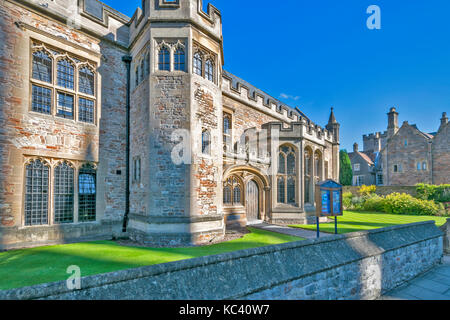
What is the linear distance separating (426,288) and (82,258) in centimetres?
1157

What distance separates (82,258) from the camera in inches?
273

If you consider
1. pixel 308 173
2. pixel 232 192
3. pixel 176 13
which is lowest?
pixel 232 192

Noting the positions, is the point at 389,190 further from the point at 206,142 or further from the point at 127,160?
the point at 127,160

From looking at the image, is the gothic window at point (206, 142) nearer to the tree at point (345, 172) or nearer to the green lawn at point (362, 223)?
the green lawn at point (362, 223)

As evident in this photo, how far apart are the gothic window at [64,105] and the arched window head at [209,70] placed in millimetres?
5682

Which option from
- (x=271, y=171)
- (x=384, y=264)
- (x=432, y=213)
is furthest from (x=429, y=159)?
(x=384, y=264)

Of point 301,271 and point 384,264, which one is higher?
point 301,271

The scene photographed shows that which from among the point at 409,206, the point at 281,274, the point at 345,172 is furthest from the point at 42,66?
the point at 345,172

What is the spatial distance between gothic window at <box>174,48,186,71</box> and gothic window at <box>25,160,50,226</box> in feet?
20.5

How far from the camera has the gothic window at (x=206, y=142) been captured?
10023 millimetres

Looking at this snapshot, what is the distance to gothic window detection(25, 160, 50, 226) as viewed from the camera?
8406 millimetres
